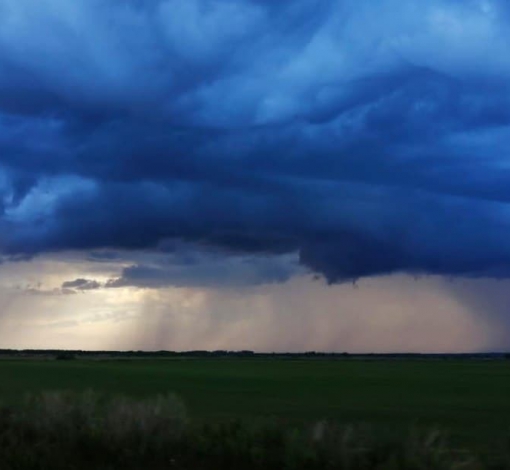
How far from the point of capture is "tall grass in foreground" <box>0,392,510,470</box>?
56.3 feet

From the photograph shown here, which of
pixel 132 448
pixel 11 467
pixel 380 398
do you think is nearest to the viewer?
pixel 11 467

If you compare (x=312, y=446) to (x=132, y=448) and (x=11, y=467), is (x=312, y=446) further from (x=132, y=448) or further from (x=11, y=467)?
(x=11, y=467)

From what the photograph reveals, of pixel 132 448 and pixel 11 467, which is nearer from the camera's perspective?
pixel 11 467

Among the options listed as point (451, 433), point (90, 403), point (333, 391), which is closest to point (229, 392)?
point (333, 391)

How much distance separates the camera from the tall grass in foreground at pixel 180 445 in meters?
17.2

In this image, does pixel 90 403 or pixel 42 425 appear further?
pixel 90 403

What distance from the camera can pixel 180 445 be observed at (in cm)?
1922

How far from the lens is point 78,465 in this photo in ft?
59.6

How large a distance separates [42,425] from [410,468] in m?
8.88

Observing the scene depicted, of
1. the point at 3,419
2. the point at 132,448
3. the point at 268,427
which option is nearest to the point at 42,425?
the point at 3,419

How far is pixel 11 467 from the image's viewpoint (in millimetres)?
17344

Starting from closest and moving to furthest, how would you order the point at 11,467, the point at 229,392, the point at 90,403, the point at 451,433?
the point at 11,467
the point at 90,403
the point at 451,433
the point at 229,392

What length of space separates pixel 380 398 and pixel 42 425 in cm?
3270

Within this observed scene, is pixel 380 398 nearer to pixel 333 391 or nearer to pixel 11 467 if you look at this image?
pixel 333 391
